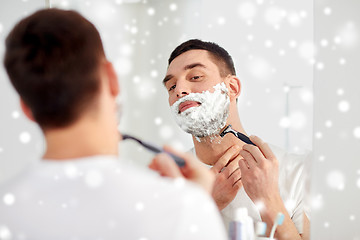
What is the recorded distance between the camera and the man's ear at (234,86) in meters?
1.00

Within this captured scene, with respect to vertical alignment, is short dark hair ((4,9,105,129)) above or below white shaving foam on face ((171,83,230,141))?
above

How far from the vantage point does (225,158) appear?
41.1 inches

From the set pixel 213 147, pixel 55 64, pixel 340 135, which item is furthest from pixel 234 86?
pixel 55 64

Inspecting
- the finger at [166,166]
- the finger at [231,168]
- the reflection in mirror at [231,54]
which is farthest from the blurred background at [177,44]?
the finger at [166,166]

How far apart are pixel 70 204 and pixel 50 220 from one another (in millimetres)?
31

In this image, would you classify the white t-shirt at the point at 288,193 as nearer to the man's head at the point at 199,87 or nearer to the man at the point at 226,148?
the man at the point at 226,148

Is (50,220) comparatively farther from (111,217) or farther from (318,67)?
(318,67)

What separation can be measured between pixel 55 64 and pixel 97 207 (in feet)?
0.62

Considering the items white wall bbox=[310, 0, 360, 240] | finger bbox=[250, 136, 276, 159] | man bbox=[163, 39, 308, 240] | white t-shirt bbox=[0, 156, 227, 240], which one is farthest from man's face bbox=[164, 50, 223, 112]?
white t-shirt bbox=[0, 156, 227, 240]

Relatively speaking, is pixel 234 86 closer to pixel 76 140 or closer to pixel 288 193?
pixel 288 193

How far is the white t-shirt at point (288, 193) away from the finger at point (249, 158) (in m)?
0.06

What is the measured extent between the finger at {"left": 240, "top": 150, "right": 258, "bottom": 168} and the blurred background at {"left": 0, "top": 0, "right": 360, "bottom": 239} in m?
0.06

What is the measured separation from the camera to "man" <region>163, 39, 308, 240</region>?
3.09 feet

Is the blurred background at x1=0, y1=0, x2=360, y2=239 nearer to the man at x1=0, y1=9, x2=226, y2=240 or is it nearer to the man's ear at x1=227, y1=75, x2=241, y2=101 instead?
the man's ear at x1=227, y1=75, x2=241, y2=101
